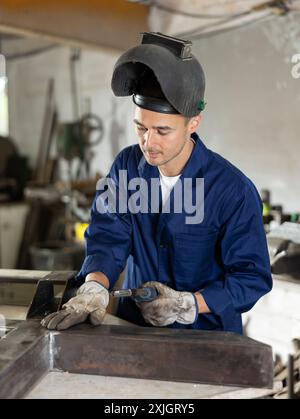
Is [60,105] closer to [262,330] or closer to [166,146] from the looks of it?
[262,330]

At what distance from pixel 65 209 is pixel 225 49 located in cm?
292

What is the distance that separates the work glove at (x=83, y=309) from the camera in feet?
5.15

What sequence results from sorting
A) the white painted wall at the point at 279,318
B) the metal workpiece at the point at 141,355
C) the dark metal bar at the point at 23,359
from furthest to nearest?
the white painted wall at the point at 279,318, the metal workpiece at the point at 141,355, the dark metal bar at the point at 23,359

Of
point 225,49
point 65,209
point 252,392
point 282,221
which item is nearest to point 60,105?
point 65,209

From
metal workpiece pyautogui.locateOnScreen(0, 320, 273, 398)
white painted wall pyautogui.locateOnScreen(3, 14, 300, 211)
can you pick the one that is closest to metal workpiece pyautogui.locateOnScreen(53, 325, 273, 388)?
metal workpiece pyautogui.locateOnScreen(0, 320, 273, 398)

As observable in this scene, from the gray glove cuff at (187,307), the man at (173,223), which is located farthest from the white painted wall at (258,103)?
the gray glove cuff at (187,307)

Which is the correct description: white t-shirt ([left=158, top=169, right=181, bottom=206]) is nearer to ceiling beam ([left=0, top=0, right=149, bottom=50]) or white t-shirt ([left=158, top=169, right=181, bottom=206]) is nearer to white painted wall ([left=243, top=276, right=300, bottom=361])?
white painted wall ([left=243, top=276, right=300, bottom=361])

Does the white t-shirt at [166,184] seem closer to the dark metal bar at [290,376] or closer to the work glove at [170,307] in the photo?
the work glove at [170,307]

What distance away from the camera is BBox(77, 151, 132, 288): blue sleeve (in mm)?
1880

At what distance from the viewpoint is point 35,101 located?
21.8ft

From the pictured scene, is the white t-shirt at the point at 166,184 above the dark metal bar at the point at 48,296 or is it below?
above
